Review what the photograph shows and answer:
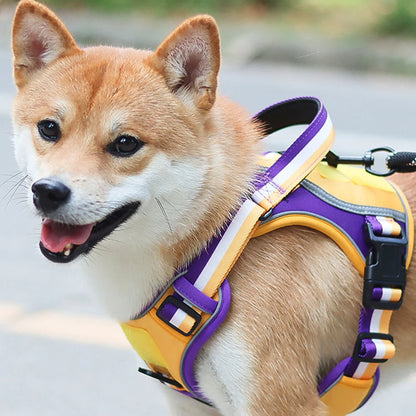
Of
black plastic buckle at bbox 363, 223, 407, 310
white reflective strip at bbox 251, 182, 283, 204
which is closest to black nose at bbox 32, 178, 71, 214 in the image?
white reflective strip at bbox 251, 182, 283, 204

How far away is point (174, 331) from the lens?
1.96 metres

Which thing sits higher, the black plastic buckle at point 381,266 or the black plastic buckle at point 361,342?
the black plastic buckle at point 381,266

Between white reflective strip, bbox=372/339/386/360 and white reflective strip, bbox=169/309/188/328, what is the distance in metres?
0.55

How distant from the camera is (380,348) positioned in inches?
80.6

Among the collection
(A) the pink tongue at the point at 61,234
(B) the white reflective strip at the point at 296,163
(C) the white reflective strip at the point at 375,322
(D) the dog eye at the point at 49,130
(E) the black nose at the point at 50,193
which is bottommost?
(A) the pink tongue at the point at 61,234

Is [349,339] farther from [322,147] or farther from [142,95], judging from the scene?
[142,95]

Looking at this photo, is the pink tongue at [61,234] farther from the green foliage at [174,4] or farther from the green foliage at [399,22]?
the green foliage at [174,4]

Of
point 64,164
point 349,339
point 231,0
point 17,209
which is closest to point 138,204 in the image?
point 64,164

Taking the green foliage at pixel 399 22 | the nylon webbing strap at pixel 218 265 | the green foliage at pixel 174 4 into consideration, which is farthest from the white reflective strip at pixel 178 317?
the green foliage at pixel 174 4

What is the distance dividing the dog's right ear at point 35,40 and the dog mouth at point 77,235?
0.48m

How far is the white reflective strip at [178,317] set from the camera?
193 cm

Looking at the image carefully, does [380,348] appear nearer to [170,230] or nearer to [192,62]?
[170,230]

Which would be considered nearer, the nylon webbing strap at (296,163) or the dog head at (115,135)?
the dog head at (115,135)

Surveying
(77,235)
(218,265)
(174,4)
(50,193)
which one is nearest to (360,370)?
(218,265)
